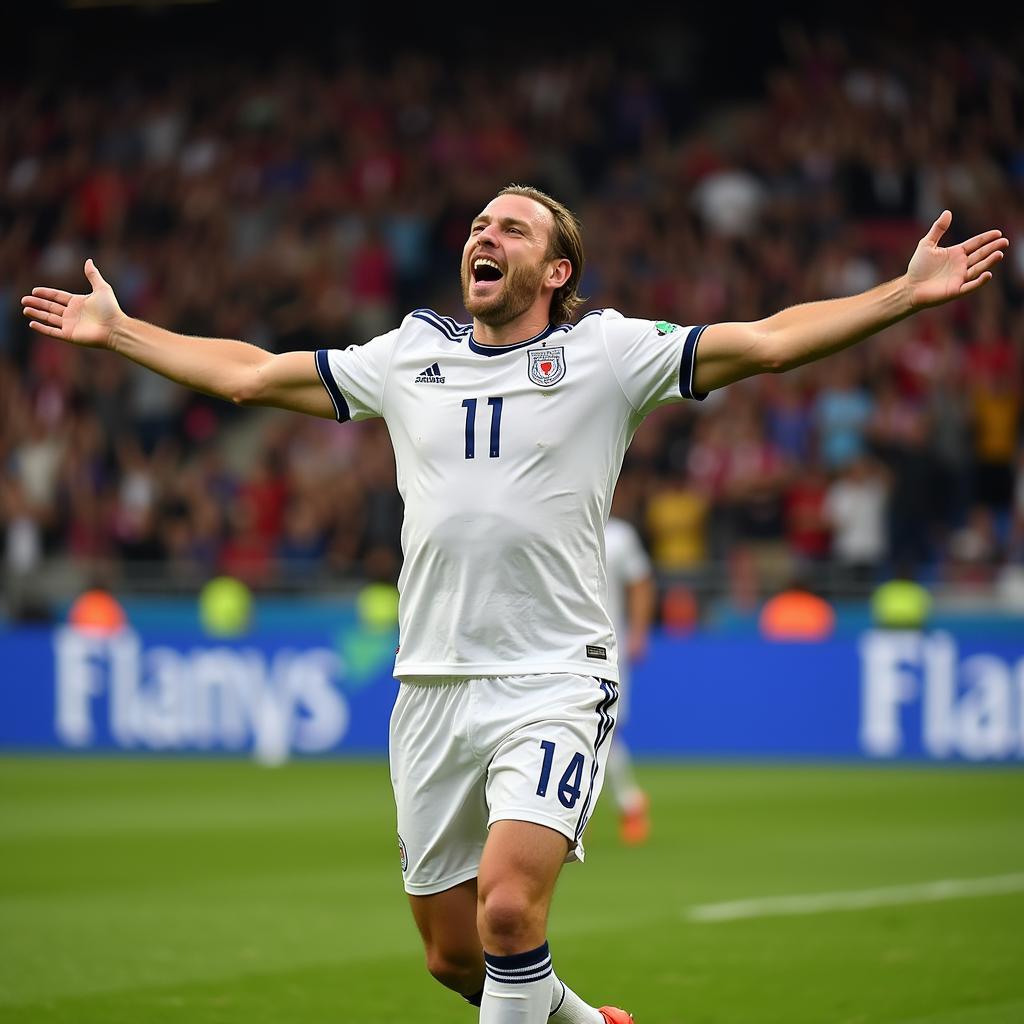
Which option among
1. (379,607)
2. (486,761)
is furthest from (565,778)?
(379,607)

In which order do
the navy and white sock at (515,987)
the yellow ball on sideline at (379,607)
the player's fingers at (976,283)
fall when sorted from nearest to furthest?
the navy and white sock at (515,987), the player's fingers at (976,283), the yellow ball on sideline at (379,607)

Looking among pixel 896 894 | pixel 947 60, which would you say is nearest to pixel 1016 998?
pixel 896 894

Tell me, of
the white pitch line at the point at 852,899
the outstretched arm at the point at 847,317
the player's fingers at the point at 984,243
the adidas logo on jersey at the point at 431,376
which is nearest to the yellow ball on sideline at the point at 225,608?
the white pitch line at the point at 852,899

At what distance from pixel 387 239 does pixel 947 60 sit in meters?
7.36

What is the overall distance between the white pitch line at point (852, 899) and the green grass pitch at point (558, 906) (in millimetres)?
122

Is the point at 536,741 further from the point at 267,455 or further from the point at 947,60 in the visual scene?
the point at 947,60

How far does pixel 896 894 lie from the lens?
10477mm

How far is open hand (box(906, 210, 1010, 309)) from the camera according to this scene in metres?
5.51

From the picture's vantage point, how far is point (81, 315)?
6309mm

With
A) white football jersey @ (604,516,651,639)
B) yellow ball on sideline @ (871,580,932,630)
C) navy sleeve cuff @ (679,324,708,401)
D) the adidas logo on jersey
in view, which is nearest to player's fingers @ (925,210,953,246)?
navy sleeve cuff @ (679,324,708,401)

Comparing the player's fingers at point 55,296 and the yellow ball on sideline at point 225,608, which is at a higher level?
the player's fingers at point 55,296

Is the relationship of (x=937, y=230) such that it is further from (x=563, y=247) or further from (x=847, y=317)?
(x=563, y=247)

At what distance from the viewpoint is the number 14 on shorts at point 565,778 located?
5.47m

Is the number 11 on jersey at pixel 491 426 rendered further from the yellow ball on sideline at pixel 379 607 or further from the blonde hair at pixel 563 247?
the yellow ball on sideline at pixel 379 607
